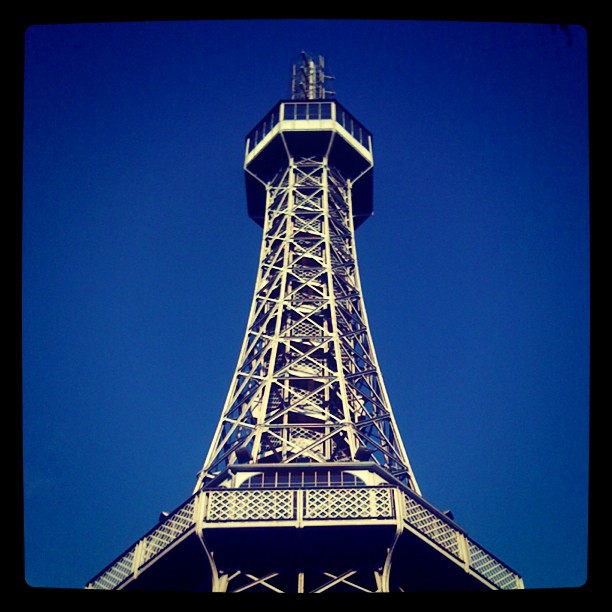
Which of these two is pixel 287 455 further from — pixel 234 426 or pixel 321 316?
pixel 321 316

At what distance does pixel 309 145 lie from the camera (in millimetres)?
28656

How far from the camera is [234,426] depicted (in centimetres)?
2000

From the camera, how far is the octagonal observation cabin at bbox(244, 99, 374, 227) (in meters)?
28.4

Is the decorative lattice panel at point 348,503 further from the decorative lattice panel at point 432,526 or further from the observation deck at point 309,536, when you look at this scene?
the decorative lattice panel at point 432,526

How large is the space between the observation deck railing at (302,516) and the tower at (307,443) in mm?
27

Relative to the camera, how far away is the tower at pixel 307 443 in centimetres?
1520

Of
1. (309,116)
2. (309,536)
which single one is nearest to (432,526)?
(309,536)

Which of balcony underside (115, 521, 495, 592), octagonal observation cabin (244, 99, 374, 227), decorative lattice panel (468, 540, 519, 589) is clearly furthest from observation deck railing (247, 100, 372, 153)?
balcony underside (115, 521, 495, 592)

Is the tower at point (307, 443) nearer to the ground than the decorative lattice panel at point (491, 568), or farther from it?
farther from it

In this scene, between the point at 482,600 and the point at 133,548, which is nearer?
the point at 482,600

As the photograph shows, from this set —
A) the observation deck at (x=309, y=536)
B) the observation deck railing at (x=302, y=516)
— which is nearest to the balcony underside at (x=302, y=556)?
the observation deck at (x=309, y=536)

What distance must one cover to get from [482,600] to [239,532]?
622 centimetres

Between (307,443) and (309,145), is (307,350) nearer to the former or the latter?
(307,443)
